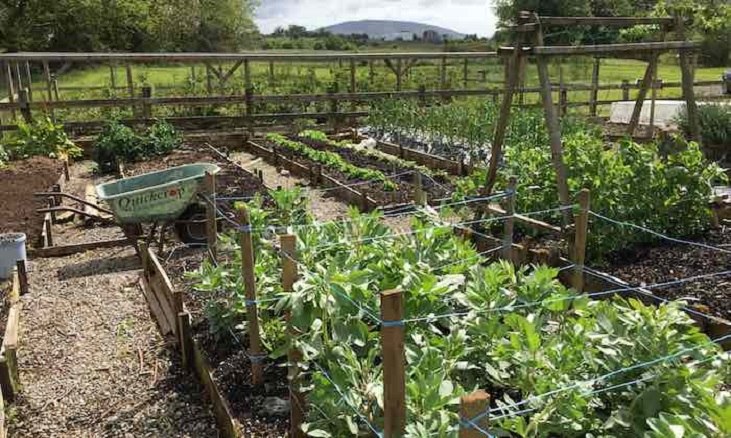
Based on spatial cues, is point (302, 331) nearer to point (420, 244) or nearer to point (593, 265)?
point (420, 244)

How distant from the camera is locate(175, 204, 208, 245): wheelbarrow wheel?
6.72 metres

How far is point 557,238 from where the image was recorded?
5770mm

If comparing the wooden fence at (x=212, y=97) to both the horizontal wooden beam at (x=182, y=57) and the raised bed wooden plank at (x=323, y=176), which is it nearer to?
the horizontal wooden beam at (x=182, y=57)

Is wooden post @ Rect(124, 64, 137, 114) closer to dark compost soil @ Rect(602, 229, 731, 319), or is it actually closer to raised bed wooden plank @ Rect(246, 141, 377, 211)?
raised bed wooden plank @ Rect(246, 141, 377, 211)

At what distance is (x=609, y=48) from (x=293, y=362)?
4157mm

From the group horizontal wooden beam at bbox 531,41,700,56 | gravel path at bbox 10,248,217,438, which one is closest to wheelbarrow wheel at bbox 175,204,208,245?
gravel path at bbox 10,248,217,438

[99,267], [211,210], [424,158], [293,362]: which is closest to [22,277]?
[99,267]

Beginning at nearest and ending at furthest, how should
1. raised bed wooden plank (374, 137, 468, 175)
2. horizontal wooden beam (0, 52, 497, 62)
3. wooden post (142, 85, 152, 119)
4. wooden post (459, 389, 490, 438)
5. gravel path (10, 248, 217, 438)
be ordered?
1. wooden post (459, 389, 490, 438)
2. gravel path (10, 248, 217, 438)
3. raised bed wooden plank (374, 137, 468, 175)
4. horizontal wooden beam (0, 52, 497, 62)
5. wooden post (142, 85, 152, 119)

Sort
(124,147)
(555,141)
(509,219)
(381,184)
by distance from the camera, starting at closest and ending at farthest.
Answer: (509,219), (555,141), (381,184), (124,147)

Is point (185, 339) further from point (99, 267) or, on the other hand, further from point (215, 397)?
point (99, 267)

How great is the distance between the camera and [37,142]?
431 inches

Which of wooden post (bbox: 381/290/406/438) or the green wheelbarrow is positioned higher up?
wooden post (bbox: 381/290/406/438)

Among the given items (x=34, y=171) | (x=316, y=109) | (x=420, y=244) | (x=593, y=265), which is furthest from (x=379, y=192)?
(x=316, y=109)

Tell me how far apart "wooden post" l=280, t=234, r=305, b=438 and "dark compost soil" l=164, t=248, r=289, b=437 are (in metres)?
0.25
